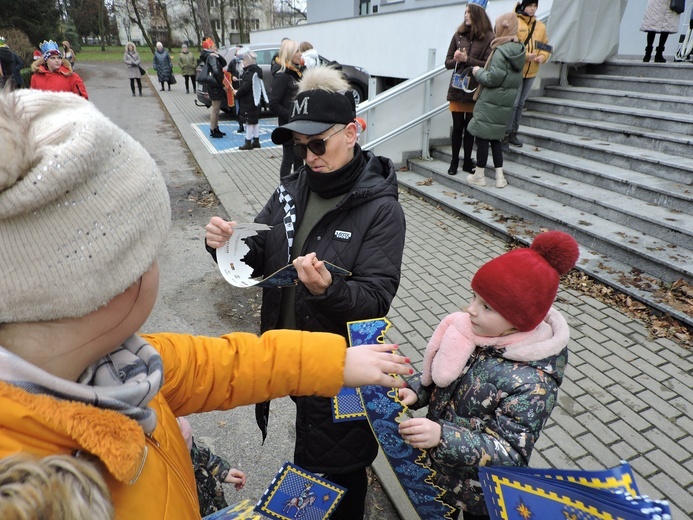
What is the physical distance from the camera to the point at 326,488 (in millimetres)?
1854

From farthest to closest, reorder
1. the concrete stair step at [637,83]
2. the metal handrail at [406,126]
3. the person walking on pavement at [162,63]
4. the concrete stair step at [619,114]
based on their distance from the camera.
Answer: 1. the person walking on pavement at [162,63]
2. the metal handrail at [406,126]
3. the concrete stair step at [637,83]
4. the concrete stair step at [619,114]

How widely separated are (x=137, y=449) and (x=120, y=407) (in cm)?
8

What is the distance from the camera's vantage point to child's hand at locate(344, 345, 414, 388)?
1276 millimetres

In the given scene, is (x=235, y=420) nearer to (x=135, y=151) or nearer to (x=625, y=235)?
(x=135, y=151)

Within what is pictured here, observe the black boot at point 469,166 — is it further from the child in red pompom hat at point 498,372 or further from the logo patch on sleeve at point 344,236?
the child in red pompom hat at point 498,372

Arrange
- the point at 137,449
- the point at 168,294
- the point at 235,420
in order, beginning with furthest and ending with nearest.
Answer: the point at 168,294, the point at 235,420, the point at 137,449

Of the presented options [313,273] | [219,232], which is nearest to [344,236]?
[313,273]

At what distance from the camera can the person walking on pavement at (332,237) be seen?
2000 mm

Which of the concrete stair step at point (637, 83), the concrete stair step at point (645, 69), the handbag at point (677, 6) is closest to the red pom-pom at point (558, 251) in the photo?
the concrete stair step at point (637, 83)

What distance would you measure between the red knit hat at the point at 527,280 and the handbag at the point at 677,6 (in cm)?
810

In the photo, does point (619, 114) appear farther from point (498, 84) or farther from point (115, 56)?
point (115, 56)

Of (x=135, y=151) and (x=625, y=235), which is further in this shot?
(x=625, y=235)

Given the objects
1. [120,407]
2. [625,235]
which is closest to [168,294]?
[120,407]

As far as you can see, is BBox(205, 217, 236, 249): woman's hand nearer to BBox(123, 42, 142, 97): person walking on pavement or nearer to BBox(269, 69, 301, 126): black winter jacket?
BBox(269, 69, 301, 126): black winter jacket
